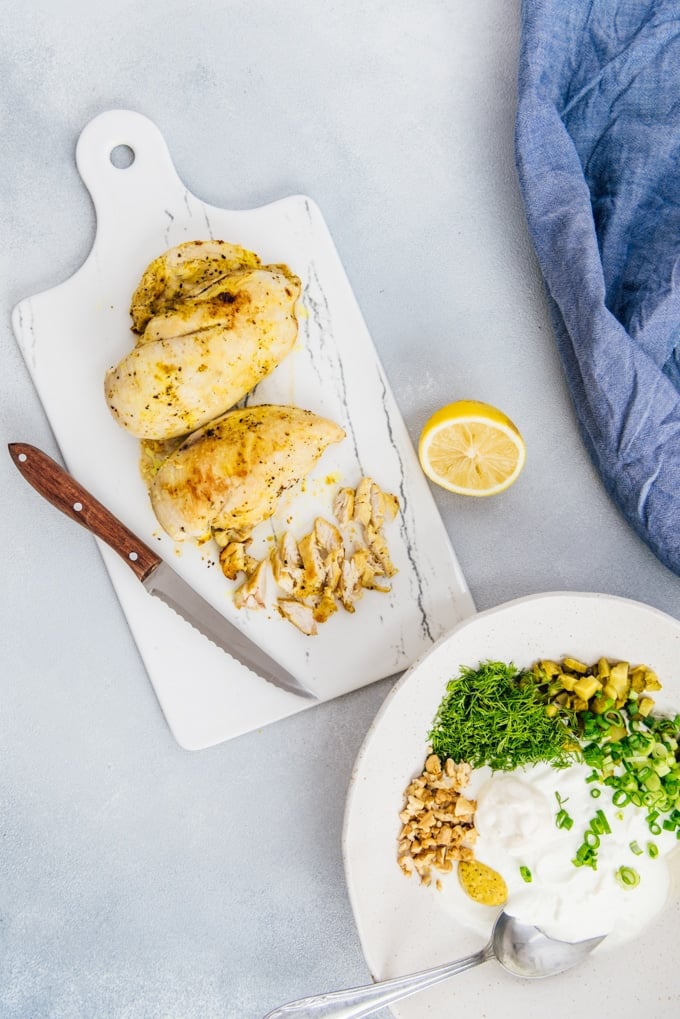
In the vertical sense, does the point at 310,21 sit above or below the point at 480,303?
above

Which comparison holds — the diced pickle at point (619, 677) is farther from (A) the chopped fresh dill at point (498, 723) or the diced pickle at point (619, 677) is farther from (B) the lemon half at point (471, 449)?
(B) the lemon half at point (471, 449)

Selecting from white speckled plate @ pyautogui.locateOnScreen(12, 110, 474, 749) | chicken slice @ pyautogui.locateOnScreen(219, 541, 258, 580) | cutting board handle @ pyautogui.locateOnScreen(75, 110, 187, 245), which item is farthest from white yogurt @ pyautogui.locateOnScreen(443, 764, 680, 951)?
cutting board handle @ pyautogui.locateOnScreen(75, 110, 187, 245)

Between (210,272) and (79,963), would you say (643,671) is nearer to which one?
(210,272)

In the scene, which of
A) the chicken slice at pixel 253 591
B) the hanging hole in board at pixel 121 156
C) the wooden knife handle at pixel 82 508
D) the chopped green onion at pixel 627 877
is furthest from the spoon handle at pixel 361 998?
the hanging hole in board at pixel 121 156

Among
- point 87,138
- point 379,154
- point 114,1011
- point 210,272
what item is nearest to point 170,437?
point 210,272

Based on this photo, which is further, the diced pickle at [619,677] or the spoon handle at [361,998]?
the diced pickle at [619,677]

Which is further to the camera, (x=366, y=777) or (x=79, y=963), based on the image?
(x=79, y=963)

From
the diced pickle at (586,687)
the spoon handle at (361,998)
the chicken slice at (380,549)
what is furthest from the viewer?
the chicken slice at (380,549)
